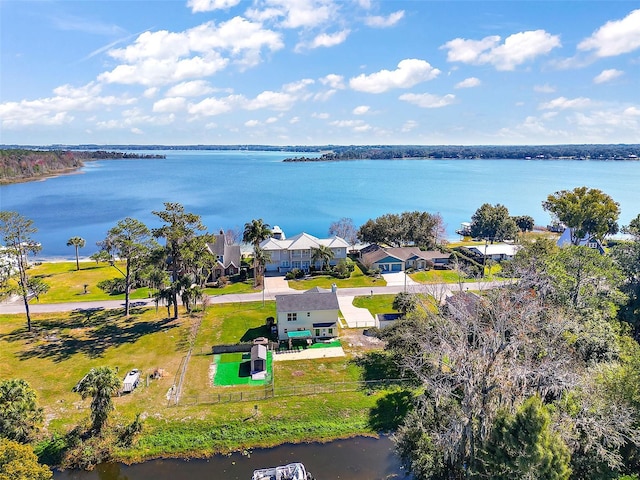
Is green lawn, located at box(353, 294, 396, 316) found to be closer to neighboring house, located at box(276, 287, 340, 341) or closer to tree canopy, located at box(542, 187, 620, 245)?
neighboring house, located at box(276, 287, 340, 341)

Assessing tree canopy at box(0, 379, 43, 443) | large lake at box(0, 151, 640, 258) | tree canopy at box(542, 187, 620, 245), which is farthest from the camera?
large lake at box(0, 151, 640, 258)

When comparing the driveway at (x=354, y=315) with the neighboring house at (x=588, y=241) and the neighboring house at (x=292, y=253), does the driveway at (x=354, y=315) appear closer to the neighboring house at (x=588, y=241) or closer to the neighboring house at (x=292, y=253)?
the neighboring house at (x=292, y=253)

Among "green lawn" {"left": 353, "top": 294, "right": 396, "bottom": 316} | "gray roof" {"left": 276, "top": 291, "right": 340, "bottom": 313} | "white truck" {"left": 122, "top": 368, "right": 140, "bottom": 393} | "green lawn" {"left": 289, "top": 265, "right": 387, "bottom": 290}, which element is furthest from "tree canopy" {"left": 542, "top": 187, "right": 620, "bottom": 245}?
"white truck" {"left": 122, "top": 368, "right": 140, "bottom": 393}

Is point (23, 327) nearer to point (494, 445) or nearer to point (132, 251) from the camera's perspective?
point (132, 251)

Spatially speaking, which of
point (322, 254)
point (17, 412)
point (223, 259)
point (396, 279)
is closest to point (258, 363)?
point (17, 412)

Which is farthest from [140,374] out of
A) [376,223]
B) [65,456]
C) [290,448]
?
[376,223]

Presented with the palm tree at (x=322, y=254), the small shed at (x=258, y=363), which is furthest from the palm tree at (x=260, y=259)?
the small shed at (x=258, y=363)
